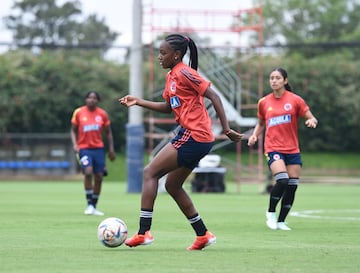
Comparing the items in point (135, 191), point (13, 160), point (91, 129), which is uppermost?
point (91, 129)

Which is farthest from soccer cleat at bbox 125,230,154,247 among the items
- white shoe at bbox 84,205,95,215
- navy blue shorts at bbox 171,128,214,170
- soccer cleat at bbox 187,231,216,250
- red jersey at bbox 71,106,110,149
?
red jersey at bbox 71,106,110,149

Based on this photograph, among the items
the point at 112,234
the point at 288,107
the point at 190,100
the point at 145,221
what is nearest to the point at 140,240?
the point at 145,221

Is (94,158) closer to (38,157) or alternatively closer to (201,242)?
(201,242)

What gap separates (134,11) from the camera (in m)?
30.1

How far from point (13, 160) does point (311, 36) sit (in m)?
45.9

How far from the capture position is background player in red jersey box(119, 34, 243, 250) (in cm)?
1082

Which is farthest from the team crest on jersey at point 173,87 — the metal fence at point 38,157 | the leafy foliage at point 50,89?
the leafy foliage at point 50,89

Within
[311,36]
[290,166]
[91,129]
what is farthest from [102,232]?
[311,36]

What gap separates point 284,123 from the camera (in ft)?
48.1

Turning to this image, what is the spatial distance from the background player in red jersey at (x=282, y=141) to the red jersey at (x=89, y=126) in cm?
461

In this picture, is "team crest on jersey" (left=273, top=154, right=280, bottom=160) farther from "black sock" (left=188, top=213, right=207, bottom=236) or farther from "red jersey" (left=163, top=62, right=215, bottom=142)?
"red jersey" (left=163, top=62, right=215, bottom=142)

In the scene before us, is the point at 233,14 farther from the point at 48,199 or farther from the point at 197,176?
the point at 48,199

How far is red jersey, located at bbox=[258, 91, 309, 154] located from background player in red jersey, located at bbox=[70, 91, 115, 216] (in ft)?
15.0

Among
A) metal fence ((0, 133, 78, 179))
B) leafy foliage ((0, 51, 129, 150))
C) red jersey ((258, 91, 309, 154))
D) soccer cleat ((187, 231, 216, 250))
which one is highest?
red jersey ((258, 91, 309, 154))
